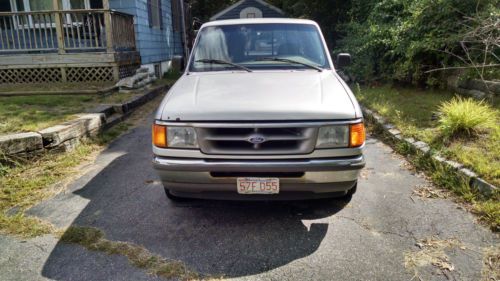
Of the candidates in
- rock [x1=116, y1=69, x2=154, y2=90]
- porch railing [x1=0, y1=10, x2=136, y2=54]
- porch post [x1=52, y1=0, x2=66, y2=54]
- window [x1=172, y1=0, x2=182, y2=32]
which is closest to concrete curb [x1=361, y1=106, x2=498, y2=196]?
rock [x1=116, y1=69, x2=154, y2=90]

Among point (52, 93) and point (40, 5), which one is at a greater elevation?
point (40, 5)

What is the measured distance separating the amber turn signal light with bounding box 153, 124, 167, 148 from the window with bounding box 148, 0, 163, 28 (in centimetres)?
1157

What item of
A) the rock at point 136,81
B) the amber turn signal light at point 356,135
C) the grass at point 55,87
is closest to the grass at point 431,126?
the amber turn signal light at point 356,135

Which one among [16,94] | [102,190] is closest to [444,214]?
[102,190]

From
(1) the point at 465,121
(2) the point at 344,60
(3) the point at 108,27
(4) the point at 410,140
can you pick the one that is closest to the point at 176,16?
(3) the point at 108,27

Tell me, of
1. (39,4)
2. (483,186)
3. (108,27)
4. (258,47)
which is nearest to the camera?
(483,186)

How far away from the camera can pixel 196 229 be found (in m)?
3.23

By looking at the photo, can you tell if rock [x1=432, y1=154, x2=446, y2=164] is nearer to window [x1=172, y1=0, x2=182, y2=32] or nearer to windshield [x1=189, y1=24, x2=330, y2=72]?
windshield [x1=189, y1=24, x2=330, y2=72]

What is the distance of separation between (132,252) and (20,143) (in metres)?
2.61

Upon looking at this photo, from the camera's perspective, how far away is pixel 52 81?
10.2m

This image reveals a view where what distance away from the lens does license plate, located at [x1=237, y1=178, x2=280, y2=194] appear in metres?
2.89

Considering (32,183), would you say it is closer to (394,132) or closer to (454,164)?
(454,164)

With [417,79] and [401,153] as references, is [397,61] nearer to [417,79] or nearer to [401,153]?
[417,79]

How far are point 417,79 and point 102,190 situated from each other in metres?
6.73
